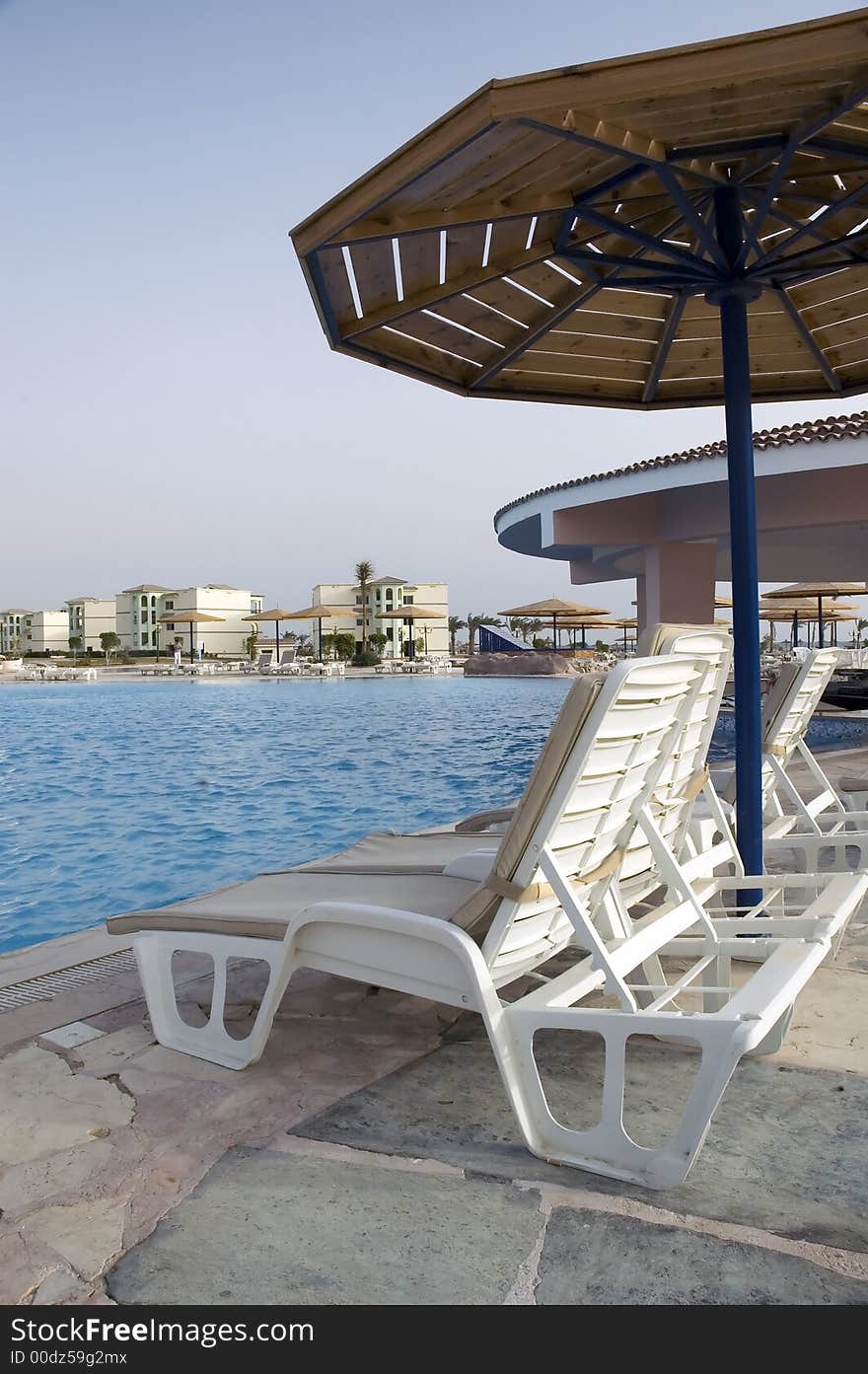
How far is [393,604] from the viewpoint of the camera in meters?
75.8

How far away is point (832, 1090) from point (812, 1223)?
663mm

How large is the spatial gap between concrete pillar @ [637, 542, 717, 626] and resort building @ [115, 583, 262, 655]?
65254mm

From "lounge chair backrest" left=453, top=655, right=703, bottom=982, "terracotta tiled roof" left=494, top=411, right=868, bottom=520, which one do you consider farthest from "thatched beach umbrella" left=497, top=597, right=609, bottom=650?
"lounge chair backrest" left=453, top=655, right=703, bottom=982

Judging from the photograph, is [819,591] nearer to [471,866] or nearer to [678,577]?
[678,577]

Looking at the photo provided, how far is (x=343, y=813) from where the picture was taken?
31.7ft

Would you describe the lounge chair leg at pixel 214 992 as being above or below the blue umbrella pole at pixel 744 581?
below

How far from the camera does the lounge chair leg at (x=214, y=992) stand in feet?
8.28

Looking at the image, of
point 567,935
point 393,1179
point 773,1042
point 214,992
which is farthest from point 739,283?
point 393,1179

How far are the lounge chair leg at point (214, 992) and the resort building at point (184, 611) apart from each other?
246ft

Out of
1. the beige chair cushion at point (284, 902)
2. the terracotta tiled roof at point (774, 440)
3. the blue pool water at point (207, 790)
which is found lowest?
the blue pool water at point (207, 790)

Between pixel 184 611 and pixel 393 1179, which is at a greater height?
pixel 184 611

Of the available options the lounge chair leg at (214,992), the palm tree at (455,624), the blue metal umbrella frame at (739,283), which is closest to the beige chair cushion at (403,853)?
the lounge chair leg at (214,992)

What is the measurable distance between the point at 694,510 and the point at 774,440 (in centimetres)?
256

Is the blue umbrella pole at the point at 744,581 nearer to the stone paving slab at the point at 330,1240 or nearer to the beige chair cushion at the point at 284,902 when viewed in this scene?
the beige chair cushion at the point at 284,902
